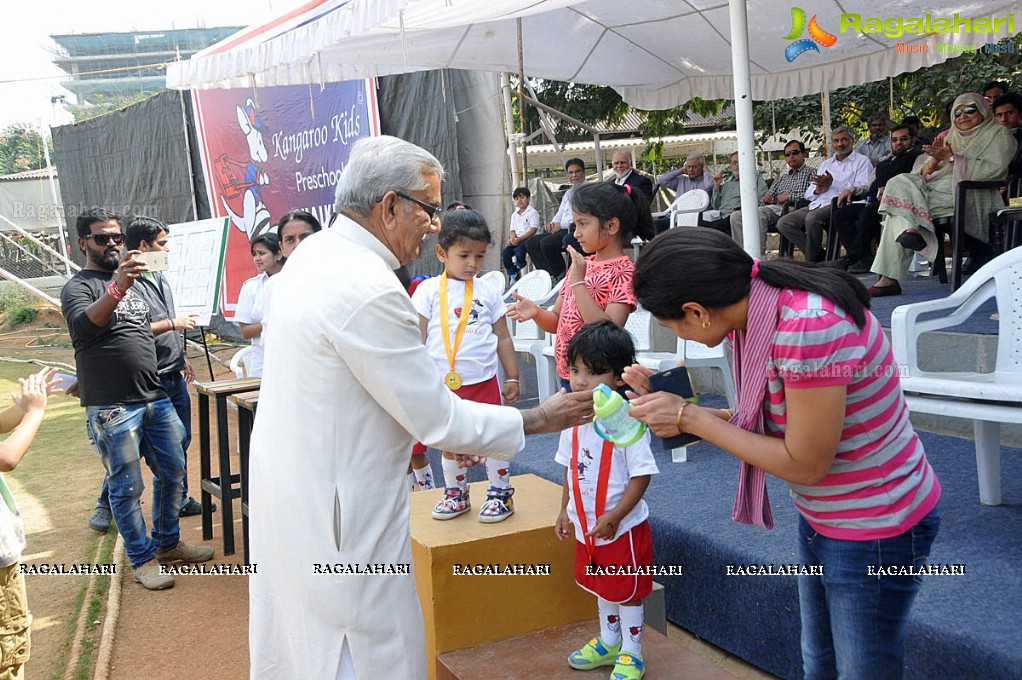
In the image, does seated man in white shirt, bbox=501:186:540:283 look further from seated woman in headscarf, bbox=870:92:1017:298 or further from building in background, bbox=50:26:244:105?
building in background, bbox=50:26:244:105

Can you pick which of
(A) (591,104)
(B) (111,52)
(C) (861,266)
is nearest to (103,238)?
(C) (861,266)

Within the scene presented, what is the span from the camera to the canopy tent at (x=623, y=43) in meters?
7.17

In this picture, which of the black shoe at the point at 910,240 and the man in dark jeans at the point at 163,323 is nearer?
the man in dark jeans at the point at 163,323

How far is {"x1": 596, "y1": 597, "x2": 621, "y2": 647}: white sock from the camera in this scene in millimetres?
2875

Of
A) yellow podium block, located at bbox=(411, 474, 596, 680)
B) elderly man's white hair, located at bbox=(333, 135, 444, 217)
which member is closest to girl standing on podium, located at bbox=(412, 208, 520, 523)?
yellow podium block, located at bbox=(411, 474, 596, 680)

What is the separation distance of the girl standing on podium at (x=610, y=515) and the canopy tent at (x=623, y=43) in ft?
13.5

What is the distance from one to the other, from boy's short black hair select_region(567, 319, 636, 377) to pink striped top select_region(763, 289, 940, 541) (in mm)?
784

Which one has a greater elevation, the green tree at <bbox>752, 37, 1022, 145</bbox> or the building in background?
the building in background

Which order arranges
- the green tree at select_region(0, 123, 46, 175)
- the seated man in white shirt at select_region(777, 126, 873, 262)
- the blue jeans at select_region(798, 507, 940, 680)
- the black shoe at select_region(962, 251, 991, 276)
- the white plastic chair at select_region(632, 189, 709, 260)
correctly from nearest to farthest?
the blue jeans at select_region(798, 507, 940, 680) < the black shoe at select_region(962, 251, 991, 276) < the seated man in white shirt at select_region(777, 126, 873, 262) < the white plastic chair at select_region(632, 189, 709, 260) < the green tree at select_region(0, 123, 46, 175)

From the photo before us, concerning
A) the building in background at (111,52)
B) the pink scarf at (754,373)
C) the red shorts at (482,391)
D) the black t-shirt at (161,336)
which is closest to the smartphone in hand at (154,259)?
the black t-shirt at (161,336)

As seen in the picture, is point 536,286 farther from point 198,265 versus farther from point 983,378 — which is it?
point 983,378

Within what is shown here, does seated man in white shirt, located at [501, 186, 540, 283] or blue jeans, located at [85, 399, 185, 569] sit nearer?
blue jeans, located at [85, 399, 185, 569]

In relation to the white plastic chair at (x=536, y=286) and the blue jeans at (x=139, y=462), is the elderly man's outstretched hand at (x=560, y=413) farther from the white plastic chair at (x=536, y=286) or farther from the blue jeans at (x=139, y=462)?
the white plastic chair at (x=536, y=286)

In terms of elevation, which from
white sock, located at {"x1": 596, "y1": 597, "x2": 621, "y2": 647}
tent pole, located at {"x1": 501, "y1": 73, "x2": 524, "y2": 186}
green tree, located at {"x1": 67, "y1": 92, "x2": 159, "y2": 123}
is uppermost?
green tree, located at {"x1": 67, "y1": 92, "x2": 159, "y2": 123}
